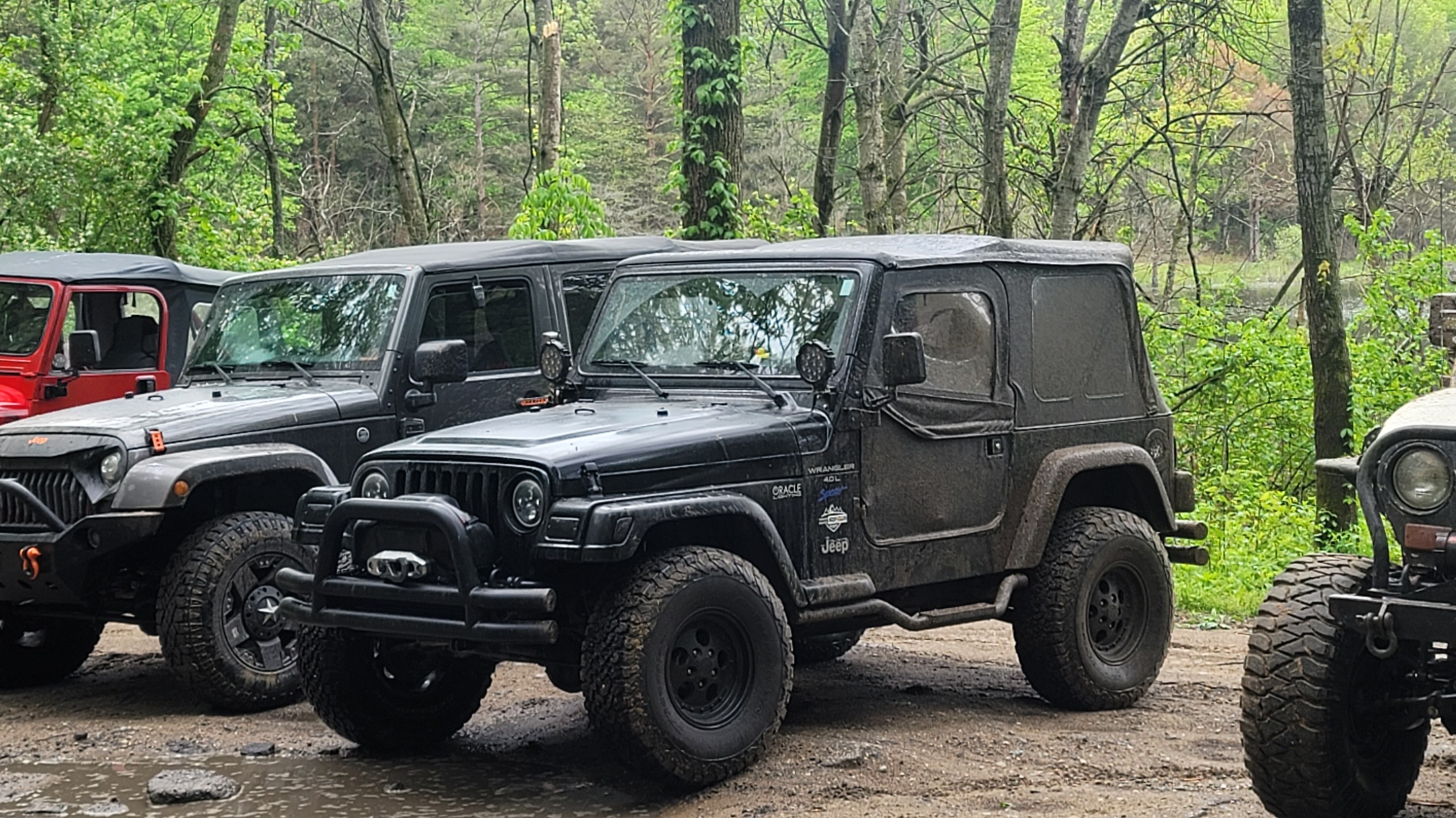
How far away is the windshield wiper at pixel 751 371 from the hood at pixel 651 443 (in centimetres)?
4

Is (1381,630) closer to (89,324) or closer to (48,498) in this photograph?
(48,498)

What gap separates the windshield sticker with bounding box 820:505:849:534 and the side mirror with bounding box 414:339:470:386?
7.98 feet

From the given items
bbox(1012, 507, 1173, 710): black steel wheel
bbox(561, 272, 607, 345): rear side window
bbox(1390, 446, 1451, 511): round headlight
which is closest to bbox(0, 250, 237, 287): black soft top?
bbox(561, 272, 607, 345): rear side window

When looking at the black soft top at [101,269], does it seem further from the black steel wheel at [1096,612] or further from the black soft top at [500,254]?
the black steel wheel at [1096,612]

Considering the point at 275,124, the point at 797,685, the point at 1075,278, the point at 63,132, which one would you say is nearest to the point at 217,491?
the point at 797,685

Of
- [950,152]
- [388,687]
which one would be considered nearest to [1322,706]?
[388,687]

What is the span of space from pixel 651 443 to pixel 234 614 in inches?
107

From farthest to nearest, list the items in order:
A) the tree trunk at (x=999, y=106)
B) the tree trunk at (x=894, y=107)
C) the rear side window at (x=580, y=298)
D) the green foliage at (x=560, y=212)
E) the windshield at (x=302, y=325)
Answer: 1. the tree trunk at (x=894, y=107)
2. the tree trunk at (x=999, y=106)
3. the green foliage at (x=560, y=212)
4. the rear side window at (x=580, y=298)
5. the windshield at (x=302, y=325)

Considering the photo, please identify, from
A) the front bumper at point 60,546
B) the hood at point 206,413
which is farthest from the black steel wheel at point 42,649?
the hood at point 206,413

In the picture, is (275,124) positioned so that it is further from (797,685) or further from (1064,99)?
(797,685)

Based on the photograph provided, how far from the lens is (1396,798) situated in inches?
212

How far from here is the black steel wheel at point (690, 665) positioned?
584 centimetres

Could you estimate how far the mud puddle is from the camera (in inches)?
235

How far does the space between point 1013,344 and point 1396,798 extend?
2.84 meters
